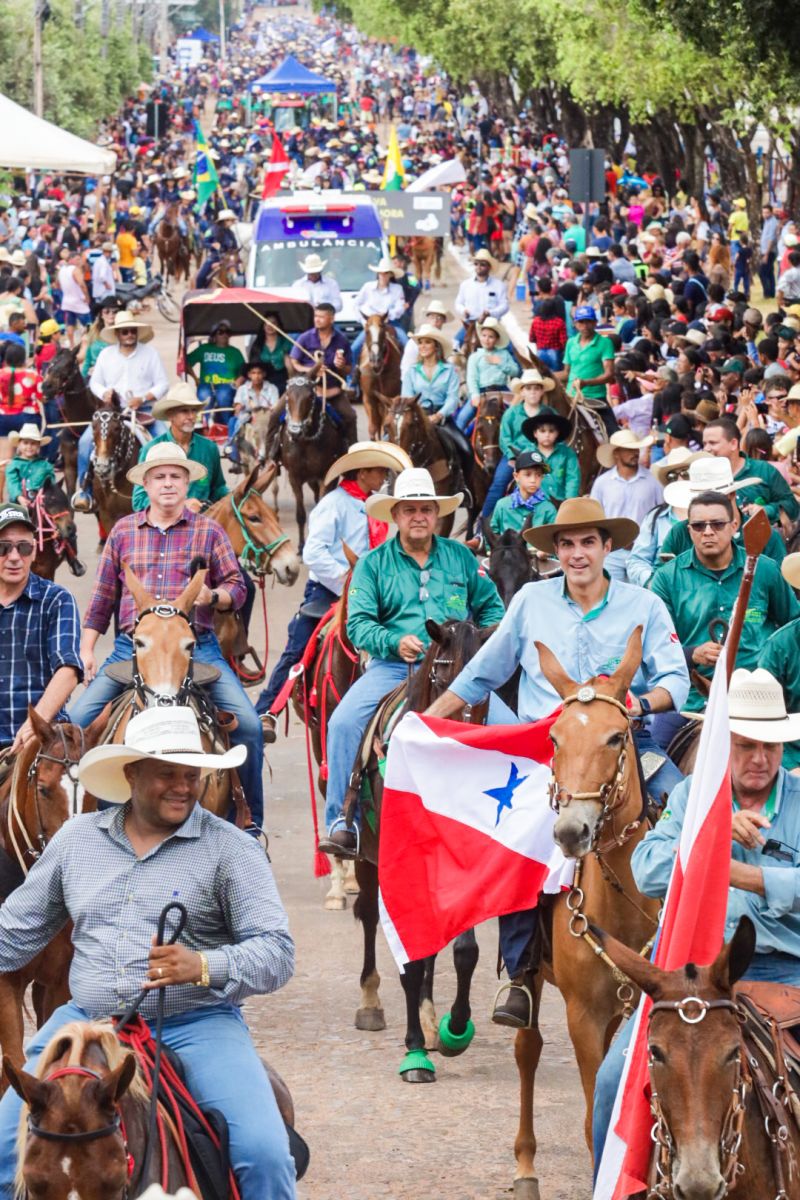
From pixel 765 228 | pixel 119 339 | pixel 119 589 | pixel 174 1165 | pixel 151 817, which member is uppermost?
pixel 151 817

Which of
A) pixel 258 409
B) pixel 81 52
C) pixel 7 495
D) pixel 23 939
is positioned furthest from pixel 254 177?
pixel 23 939

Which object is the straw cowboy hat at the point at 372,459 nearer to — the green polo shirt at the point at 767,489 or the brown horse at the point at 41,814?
the green polo shirt at the point at 767,489

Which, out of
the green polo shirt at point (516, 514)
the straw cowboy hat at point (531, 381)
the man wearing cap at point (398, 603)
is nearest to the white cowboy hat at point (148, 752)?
the man wearing cap at point (398, 603)

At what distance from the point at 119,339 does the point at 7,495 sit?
347 centimetres

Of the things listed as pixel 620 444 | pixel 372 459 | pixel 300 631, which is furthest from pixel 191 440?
pixel 372 459

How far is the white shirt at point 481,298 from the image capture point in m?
28.5

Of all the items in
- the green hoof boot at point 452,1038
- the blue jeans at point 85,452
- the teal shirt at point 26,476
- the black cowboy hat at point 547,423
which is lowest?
the blue jeans at point 85,452

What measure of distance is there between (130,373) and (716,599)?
11.3 m

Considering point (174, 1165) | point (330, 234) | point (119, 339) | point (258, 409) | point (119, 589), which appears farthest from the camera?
point (330, 234)

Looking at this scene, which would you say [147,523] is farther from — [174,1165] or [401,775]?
[174,1165]

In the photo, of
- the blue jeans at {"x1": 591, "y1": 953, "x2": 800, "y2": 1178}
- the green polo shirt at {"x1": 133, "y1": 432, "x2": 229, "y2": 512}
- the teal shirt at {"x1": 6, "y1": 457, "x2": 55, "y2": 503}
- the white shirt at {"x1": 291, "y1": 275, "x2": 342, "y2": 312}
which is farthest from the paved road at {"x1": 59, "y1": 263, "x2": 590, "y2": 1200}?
the white shirt at {"x1": 291, "y1": 275, "x2": 342, "y2": 312}

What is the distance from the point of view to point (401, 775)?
8820mm

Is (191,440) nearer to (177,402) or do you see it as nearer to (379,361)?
(177,402)

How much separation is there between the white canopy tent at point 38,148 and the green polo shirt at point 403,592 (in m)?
5.54
